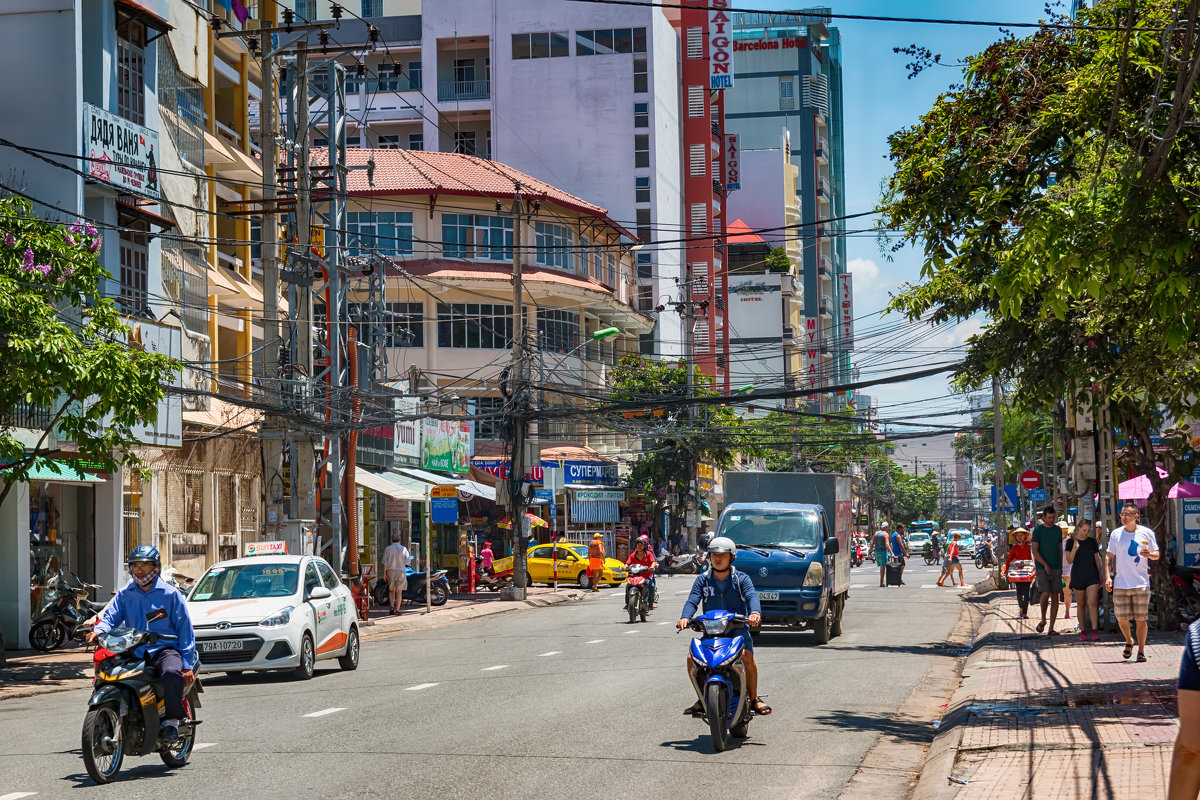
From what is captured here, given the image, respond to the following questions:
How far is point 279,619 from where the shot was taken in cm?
1802

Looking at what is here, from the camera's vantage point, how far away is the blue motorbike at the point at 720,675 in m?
11.1

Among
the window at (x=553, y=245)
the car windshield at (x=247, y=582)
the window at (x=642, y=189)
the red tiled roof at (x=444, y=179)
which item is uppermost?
the window at (x=642, y=189)

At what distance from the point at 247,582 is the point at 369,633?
29.9 ft

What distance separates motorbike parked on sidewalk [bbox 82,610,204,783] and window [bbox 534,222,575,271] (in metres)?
52.8

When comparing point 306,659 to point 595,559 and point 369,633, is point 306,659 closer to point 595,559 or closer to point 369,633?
point 369,633

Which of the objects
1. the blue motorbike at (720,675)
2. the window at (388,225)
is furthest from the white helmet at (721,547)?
the window at (388,225)

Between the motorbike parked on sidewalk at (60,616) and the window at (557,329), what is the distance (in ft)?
125

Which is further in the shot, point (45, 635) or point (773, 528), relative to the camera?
point (45, 635)

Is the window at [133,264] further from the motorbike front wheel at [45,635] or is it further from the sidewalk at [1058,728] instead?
the sidewalk at [1058,728]

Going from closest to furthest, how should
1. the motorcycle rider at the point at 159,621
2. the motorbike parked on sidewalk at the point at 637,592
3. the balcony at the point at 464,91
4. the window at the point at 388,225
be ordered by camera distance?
the motorcycle rider at the point at 159,621 < the motorbike parked on sidewalk at the point at 637,592 < the window at the point at 388,225 < the balcony at the point at 464,91

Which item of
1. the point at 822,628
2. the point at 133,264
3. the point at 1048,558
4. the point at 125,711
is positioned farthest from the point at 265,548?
the point at 125,711

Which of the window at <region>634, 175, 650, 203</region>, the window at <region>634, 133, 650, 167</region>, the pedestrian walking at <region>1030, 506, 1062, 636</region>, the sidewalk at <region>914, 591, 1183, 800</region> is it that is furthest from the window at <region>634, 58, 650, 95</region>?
the sidewalk at <region>914, 591, 1183, 800</region>

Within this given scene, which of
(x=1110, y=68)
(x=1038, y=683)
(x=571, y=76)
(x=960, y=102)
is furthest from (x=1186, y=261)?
(x=571, y=76)

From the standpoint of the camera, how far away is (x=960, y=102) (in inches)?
519
